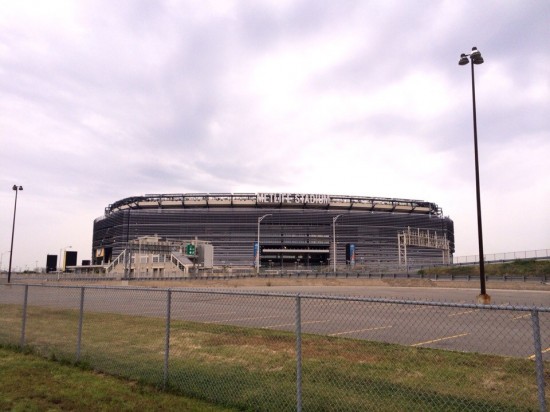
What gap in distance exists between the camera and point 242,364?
8.77 metres

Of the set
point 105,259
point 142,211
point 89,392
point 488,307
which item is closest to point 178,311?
point 89,392

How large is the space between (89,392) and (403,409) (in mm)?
4728

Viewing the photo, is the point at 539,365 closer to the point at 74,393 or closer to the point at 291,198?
the point at 74,393

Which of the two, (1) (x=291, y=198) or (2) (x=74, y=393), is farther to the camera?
(1) (x=291, y=198)

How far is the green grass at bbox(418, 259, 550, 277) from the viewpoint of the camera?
56634mm

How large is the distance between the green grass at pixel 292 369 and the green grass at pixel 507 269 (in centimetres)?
5281

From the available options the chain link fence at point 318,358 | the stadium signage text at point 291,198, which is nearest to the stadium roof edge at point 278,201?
the stadium signage text at point 291,198

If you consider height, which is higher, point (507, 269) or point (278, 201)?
point (278, 201)

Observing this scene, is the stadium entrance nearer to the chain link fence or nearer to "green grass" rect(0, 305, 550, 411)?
the chain link fence

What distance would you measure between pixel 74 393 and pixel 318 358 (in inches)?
181

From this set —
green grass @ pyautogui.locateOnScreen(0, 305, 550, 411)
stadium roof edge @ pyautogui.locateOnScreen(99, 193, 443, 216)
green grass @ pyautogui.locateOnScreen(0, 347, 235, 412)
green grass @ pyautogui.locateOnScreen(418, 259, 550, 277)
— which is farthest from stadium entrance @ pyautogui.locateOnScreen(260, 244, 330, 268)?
green grass @ pyautogui.locateOnScreen(0, 347, 235, 412)

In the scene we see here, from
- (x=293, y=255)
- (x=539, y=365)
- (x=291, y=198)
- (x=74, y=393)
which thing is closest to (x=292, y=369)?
(x=74, y=393)

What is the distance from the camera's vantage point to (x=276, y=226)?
14800cm

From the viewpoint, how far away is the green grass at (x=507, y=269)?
5663 cm
